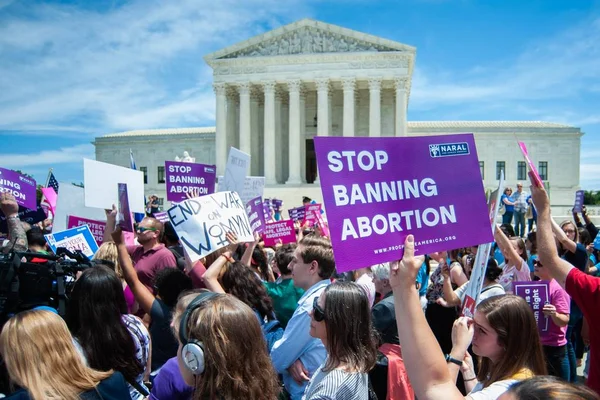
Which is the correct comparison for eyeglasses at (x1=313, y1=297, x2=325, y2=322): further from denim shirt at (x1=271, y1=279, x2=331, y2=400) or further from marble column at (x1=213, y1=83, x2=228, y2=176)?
marble column at (x1=213, y1=83, x2=228, y2=176)

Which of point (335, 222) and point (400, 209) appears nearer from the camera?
point (335, 222)

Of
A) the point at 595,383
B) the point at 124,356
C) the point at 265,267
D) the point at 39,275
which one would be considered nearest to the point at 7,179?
the point at 265,267

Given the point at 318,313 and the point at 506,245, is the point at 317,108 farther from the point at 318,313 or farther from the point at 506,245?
the point at 318,313

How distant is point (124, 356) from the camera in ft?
11.2

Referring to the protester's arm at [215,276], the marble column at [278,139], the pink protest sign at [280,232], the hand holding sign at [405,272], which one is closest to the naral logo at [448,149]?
the hand holding sign at [405,272]

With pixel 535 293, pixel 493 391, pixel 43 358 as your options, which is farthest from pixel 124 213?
pixel 493 391

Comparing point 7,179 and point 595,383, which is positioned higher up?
point 7,179

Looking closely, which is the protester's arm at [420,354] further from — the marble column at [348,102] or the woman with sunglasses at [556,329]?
the marble column at [348,102]

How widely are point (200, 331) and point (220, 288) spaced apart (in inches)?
80.7

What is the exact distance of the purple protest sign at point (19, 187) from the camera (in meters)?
8.57

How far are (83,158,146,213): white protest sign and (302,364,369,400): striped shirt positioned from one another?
14.9ft

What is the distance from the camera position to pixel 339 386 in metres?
3.01

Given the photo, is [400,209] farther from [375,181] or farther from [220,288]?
[220,288]

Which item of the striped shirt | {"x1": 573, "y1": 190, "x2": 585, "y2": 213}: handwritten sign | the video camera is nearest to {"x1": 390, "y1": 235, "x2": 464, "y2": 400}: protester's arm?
the striped shirt
